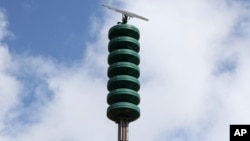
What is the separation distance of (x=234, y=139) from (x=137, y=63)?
6654cm

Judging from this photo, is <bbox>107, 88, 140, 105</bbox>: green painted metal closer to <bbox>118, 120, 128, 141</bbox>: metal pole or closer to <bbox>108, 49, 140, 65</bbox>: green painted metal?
<bbox>118, 120, 128, 141</bbox>: metal pole

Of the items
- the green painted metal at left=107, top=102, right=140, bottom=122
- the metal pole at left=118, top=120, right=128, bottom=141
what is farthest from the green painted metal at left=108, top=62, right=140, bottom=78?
the metal pole at left=118, top=120, right=128, bottom=141

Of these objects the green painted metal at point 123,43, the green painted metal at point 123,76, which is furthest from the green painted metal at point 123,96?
the green painted metal at point 123,43

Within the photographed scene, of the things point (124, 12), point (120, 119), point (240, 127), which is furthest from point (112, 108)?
point (240, 127)

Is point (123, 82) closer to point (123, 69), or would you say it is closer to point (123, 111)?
point (123, 69)

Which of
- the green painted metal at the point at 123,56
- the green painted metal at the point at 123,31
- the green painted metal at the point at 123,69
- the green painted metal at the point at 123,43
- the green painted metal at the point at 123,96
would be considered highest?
the green painted metal at the point at 123,31

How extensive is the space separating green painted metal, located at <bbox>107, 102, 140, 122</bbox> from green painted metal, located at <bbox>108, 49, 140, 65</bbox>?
8.63 metres

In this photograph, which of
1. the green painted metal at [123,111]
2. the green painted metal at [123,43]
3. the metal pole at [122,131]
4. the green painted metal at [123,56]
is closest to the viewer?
the green painted metal at [123,111]

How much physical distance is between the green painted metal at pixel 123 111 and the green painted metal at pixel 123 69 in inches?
236

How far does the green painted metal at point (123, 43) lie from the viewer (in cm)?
11931

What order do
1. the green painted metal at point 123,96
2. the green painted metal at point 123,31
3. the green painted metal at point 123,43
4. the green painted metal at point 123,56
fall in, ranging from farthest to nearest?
1. the green painted metal at point 123,31
2. the green painted metal at point 123,43
3. the green painted metal at point 123,56
4. the green painted metal at point 123,96

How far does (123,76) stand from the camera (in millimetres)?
115500

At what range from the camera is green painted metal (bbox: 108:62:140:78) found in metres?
116

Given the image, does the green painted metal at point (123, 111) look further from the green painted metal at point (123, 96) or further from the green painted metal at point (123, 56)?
the green painted metal at point (123, 56)
